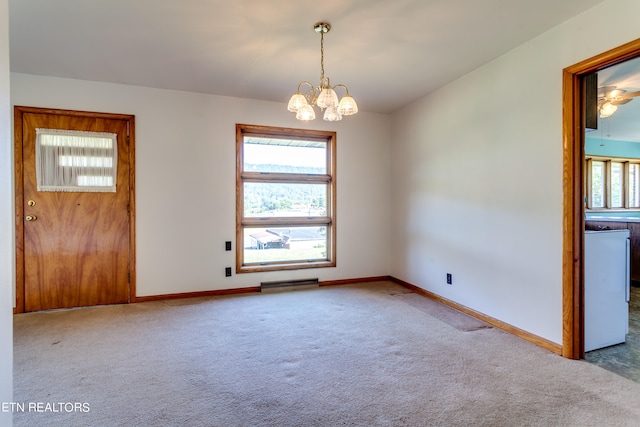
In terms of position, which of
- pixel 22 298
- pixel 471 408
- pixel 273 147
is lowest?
pixel 471 408

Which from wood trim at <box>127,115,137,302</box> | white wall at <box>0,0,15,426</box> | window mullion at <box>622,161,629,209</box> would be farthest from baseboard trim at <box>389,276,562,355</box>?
window mullion at <box>622,161,629,209</box>

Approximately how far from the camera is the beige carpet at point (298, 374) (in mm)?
1734

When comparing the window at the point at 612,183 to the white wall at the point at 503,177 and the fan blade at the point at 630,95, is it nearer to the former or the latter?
the fan blade at the point at 630,95

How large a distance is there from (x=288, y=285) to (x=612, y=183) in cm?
685

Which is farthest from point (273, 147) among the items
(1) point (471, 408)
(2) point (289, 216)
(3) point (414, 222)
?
(1) point (471, 408)

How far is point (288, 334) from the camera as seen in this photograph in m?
2.82

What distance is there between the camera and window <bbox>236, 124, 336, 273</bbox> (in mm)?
4250

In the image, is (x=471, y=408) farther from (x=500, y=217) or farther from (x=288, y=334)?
(x=500, y=217)

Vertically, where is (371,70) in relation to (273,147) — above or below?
above

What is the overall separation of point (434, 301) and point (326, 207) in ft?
6.30

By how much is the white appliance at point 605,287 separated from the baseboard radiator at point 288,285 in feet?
9.56

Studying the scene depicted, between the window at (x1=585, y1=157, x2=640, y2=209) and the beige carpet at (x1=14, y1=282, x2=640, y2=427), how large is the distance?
5.45 meters

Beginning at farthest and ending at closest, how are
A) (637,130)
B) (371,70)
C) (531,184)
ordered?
(637,130) → (371,70) → (531,184)

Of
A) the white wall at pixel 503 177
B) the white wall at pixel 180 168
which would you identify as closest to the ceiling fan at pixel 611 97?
the white wall at pixel 503 177
